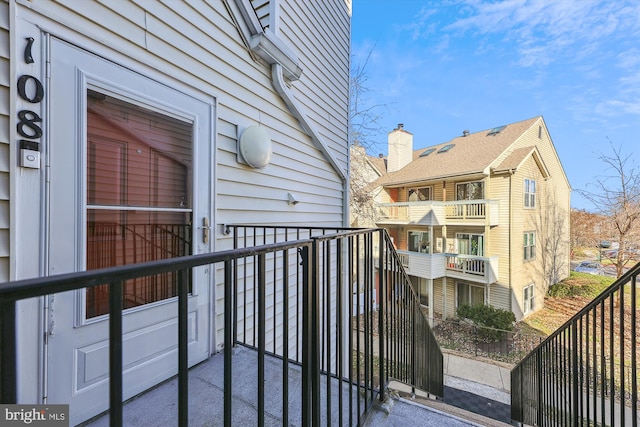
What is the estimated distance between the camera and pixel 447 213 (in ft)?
35.4

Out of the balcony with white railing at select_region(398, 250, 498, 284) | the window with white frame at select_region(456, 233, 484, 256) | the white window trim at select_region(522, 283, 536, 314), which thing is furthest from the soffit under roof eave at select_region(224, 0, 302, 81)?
the white window trim at select_region(522, 283, 536, 314)

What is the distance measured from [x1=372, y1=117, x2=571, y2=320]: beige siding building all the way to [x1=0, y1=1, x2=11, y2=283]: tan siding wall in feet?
34.7

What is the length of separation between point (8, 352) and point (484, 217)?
11148 millimetres

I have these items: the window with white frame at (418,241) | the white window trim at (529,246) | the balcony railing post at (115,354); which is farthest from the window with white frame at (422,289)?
the balcony railing post at (115,354)

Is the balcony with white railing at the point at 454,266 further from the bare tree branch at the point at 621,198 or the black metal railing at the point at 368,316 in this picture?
the black metal railing at the point at 368,316

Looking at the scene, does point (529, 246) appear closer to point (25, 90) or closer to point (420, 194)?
point (420, 194)

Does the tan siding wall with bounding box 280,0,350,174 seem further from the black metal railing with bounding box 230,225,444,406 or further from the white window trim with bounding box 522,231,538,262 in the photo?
the white window trim with bounding box 522,231,538,262

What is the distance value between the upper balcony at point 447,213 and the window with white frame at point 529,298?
312 centimetres

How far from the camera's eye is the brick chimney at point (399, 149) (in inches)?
506

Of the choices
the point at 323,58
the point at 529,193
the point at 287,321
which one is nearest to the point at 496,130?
the point at 529,193

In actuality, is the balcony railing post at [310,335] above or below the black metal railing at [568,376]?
above

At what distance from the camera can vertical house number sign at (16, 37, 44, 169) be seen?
1.26 meters

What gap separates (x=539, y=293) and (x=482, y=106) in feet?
30.7

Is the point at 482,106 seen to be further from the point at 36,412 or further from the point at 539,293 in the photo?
the point at 36,412
